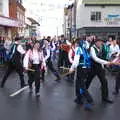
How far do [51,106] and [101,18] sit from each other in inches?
1960

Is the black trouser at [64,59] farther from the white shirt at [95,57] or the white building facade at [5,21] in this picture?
the white building facade at [5,21]

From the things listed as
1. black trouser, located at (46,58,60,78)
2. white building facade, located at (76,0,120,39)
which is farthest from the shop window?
black trouser, located at (46,58,60,78)

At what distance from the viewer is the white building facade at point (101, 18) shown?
59188mm

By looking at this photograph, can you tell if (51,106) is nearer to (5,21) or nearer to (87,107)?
(87,107)

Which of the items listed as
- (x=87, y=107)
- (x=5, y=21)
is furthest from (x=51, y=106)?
(x=5, y=21)

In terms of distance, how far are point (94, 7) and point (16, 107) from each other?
1982 inches

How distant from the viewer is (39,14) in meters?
117

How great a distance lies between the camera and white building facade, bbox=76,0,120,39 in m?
59.2

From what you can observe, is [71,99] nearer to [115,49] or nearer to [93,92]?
[93,92]

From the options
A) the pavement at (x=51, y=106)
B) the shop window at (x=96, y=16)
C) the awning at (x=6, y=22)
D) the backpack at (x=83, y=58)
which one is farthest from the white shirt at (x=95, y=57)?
the shop window at (x=96, y=16)

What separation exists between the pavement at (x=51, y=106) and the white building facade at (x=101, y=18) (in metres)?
45.7

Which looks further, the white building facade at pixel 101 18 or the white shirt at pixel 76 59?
the white building facade at pixel 101 18

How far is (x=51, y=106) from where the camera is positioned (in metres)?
10.4

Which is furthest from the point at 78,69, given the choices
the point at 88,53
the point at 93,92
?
the point at 93,92
